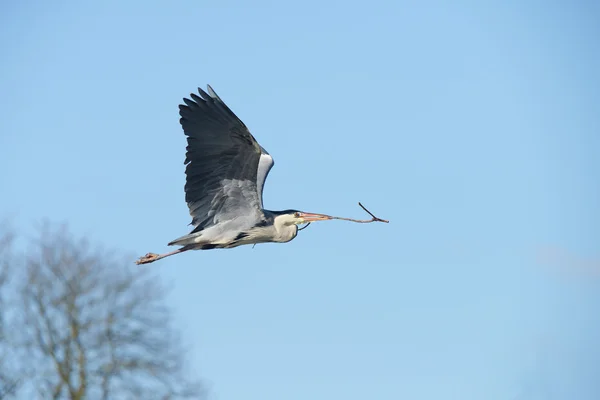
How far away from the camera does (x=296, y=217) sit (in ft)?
69.8

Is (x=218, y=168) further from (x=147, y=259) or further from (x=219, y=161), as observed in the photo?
(x=147, y=259)

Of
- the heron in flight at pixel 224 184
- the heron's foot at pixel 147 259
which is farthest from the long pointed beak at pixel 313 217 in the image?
the heron's foot at pixel 147 259

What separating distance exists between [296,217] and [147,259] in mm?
2045

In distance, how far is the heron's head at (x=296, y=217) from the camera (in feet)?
69.7

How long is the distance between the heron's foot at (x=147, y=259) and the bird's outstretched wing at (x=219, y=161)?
1.07 metres

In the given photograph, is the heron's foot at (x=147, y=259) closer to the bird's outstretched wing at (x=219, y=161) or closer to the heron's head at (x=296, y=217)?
the bird's outstretched wing at (x=219, y=161)

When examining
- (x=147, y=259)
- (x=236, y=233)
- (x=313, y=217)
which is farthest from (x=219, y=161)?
(x=147, y=259)

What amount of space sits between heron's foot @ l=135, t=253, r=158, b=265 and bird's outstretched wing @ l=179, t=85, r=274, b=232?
1.07 metres

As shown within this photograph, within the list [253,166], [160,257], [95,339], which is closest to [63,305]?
[95,339]

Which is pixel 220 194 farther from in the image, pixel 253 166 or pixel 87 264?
pixel 87 264

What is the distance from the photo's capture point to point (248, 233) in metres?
21.0

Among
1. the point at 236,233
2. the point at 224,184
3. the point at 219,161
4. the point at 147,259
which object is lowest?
the point at 147,259

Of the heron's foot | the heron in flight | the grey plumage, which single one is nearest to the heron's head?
the heron in flight

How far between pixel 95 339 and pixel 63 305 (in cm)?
69
